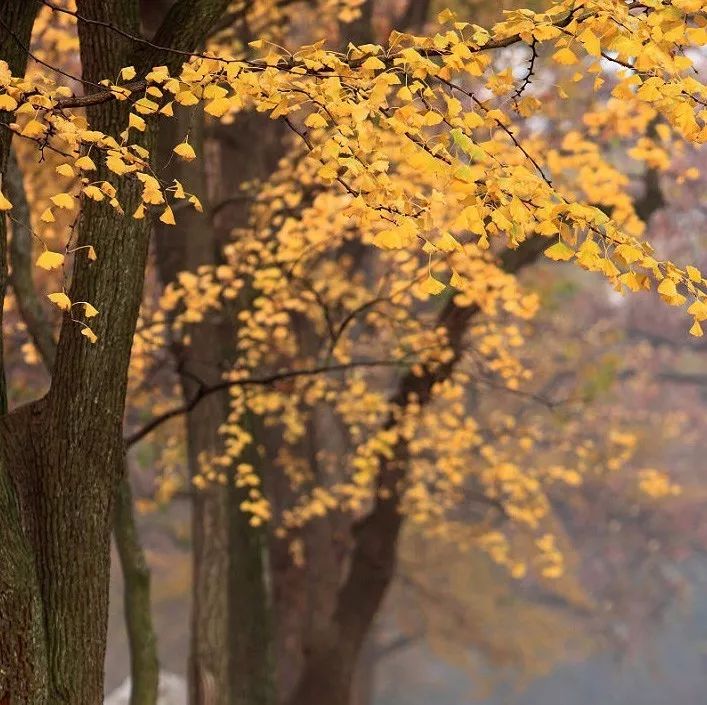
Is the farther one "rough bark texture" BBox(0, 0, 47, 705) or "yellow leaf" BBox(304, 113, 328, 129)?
"rough bark texture" BBox(0, 0, 47, 705)

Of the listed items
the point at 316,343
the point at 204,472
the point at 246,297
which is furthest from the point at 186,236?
the point at 316,343

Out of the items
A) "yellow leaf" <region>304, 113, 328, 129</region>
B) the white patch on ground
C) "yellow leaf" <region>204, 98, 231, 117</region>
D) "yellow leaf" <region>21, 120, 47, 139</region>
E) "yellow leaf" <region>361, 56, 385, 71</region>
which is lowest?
the white patch on ground

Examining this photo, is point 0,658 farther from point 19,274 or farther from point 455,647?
point 455,647

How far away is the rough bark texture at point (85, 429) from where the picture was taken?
4.85 meters

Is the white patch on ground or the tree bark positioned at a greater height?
the tree bark

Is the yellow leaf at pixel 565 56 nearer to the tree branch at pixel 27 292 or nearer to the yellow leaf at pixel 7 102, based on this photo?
the yellow leaf at pixel 7 102

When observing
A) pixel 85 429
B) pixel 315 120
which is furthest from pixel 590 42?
pixel 85 429

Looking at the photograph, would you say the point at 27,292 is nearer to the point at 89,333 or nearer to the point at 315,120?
the point at 89,333

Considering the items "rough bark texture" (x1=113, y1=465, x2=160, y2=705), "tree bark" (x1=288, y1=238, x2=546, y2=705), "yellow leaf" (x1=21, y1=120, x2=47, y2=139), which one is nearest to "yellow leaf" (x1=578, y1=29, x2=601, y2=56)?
"yellow leaf" (x1=21, y1=120, x2=47, y2=139)

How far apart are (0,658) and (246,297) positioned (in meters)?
5.18

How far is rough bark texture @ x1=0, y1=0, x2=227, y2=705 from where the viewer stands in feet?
15.9

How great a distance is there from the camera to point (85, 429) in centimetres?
494

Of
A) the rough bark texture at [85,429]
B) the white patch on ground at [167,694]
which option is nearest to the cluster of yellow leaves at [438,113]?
the rough bark texture at [85,429]

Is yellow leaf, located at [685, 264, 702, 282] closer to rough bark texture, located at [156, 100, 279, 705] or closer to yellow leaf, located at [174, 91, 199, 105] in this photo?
yellow leaf, located at [174, 91, 199, 105]
